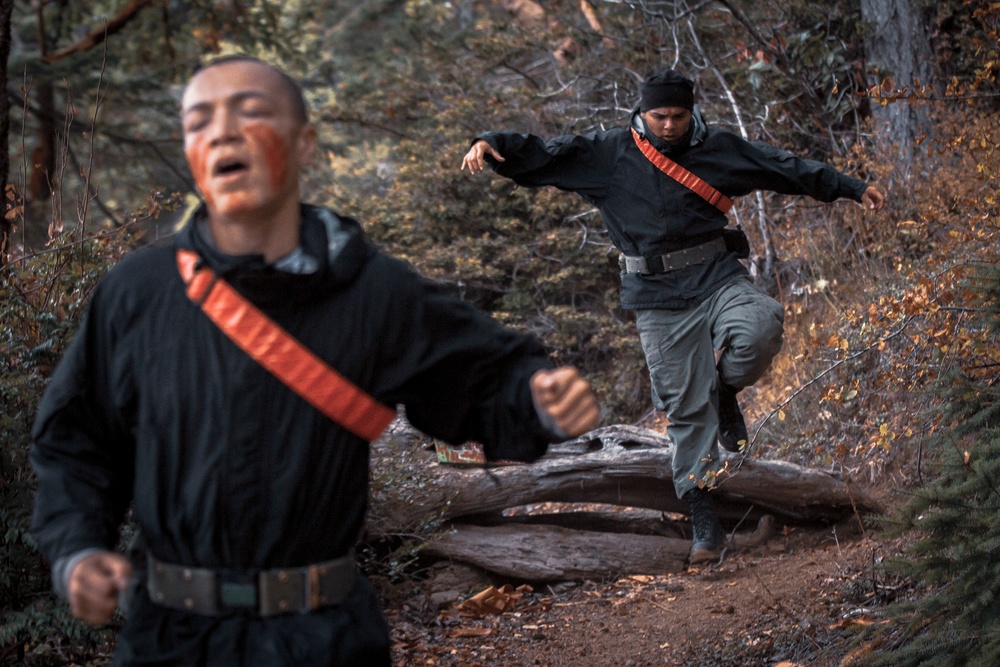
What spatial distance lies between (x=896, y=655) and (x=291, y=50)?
1358 cm

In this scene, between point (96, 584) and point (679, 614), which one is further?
point (679, 614)

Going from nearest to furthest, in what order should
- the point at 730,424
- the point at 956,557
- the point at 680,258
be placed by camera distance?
the point at 956,557 → the point at 680,258 → the point at 730,424

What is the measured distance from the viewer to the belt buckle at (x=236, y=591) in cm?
257

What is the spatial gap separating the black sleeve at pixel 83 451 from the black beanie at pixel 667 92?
13.2 ft

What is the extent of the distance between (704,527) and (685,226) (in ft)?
5.44

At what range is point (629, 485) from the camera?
7.23 meters

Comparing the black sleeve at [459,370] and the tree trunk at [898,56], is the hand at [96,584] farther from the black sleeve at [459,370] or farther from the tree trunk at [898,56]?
the tree trunk at [898,56]

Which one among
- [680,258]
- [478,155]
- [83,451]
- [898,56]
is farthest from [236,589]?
[898,56]

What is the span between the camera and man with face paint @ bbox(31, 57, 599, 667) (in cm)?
258

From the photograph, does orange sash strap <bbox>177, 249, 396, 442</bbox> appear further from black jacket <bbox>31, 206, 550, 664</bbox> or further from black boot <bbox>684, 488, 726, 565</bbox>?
black boot <bbox>684, 488, 726, 565</bbox>

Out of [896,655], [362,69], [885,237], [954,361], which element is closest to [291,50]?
[362,69]

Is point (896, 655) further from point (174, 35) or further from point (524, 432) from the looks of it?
point (174, 35)

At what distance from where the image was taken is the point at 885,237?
9195mm

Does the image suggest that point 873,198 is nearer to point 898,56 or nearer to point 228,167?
point 228,167
